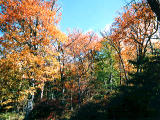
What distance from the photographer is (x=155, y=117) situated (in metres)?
3.13

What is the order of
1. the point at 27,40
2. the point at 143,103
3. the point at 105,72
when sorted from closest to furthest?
the point at 143,103
the point at 27,40
the point at 105,72

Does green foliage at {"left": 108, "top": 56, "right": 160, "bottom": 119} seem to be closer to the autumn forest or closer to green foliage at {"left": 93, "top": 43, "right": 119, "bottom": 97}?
the autumn forest

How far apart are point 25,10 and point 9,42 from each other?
3.16m

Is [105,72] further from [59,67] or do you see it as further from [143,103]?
[143,103]

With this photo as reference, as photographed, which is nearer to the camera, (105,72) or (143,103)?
(143,103)

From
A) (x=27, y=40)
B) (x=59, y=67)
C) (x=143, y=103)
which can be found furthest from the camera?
(x=59, y=67)

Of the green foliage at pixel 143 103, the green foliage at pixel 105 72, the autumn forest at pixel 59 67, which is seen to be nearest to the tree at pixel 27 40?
the autumn forest at pixel 59 67

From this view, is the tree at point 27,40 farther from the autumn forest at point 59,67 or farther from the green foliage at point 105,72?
the green foliage at point 105,72

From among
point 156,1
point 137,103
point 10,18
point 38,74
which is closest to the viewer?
point 137,103

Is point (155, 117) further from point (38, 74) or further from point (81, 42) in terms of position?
point (81, 42)

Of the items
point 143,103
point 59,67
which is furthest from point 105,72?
point 143,103

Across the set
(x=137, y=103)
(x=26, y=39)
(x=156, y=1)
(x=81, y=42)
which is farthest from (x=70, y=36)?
(x=137, y=103)

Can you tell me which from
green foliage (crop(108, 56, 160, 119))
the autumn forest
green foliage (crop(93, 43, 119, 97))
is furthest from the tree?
green foliage (crop(93, 43, 119, 97))

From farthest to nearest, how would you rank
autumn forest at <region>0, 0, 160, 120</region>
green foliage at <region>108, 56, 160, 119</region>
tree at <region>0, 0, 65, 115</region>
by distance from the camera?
tree at <region>0, 0, 65, 115</region>, autumn forest at <region>0, 0, 160, 120</region>, green foliage at <region>108, 56, 160, 119</region>
